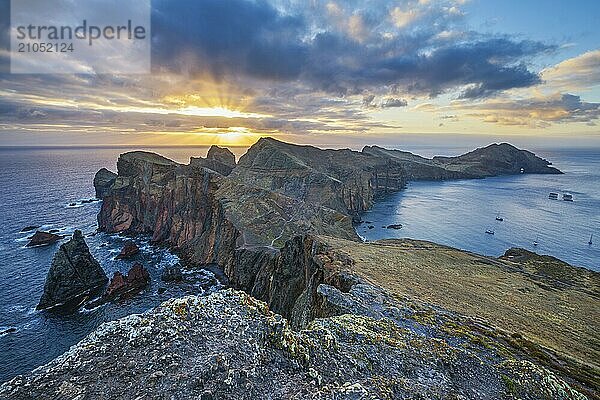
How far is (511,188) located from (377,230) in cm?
12631

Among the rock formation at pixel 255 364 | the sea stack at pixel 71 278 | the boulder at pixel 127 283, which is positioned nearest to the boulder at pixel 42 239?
the sea stack at pixel 71 278

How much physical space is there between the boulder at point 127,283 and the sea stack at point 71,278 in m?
3.44

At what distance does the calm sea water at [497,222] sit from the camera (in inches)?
3324

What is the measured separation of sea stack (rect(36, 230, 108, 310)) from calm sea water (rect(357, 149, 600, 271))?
7108 cm

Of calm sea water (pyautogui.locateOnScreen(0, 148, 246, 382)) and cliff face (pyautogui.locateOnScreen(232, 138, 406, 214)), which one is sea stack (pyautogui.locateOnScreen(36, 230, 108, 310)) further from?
cliff face (pyautogui.locateOnScreen(232, 138, 406, 214))

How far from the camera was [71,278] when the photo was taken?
56812 millimetres

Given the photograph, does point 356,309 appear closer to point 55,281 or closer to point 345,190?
point 55,281

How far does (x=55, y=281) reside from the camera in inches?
2178

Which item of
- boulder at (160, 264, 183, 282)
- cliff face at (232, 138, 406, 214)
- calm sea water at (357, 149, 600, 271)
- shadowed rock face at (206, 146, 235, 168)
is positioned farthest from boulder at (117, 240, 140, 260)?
shadowed rock face at (206, 146, 235, 168)

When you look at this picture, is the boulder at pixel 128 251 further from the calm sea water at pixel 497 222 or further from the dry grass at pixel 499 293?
the calm sea water at pixel 497 222

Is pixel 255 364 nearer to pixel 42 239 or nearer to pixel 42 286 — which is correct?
pixel 42 286

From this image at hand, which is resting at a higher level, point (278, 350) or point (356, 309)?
point (278, 350)

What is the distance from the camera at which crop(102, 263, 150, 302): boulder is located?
5678 centimetres

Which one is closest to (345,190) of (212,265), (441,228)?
(441,228)
